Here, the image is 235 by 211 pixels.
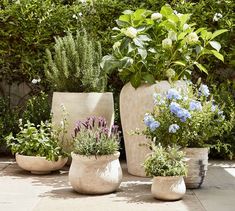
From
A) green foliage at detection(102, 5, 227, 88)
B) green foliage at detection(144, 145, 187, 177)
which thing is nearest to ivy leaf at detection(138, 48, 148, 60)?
green foliage at detection(102, 5, 227, 88)

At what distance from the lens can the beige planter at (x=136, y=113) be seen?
423 centimetres

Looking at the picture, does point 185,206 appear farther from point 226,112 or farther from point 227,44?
point 227,44

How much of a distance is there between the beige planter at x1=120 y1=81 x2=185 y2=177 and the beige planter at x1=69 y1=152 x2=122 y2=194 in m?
0.60

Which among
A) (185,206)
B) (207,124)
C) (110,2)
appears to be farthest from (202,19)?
(185,206)

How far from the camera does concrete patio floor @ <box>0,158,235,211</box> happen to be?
10.7ft

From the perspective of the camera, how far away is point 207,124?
379 centimetres

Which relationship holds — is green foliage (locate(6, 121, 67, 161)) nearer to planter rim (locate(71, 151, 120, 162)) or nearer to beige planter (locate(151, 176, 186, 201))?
planter rim (locate(71, 151, 120, 162))

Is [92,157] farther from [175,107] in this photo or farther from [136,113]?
[136,113]

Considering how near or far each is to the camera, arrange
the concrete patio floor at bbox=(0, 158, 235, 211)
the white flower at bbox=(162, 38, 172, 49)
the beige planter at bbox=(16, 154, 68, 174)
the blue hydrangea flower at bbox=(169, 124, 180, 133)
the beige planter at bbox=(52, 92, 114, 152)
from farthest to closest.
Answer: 1. the beige planter at bbox=(52, 92, 114, 152)
2. the beige planter at bbox=(16, 154, 68, 174)
3. the white flower at bbox=(162, 38, 172, 49)
4. the blue hydrangea flower at bbox=(169, 124, 180, 133)
5. the concrete patio floor at bbox=(0, 158, 235, 211)

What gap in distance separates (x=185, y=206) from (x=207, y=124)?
741mm

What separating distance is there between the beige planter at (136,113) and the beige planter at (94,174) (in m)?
0.60

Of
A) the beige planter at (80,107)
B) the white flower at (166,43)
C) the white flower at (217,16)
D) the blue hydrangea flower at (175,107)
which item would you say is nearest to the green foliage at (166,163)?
the blue hydrangea flower at (175,107)

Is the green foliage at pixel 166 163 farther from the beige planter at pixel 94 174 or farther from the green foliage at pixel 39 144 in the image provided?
the green foliage at pixel 39 144

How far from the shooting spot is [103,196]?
11.8 feet
